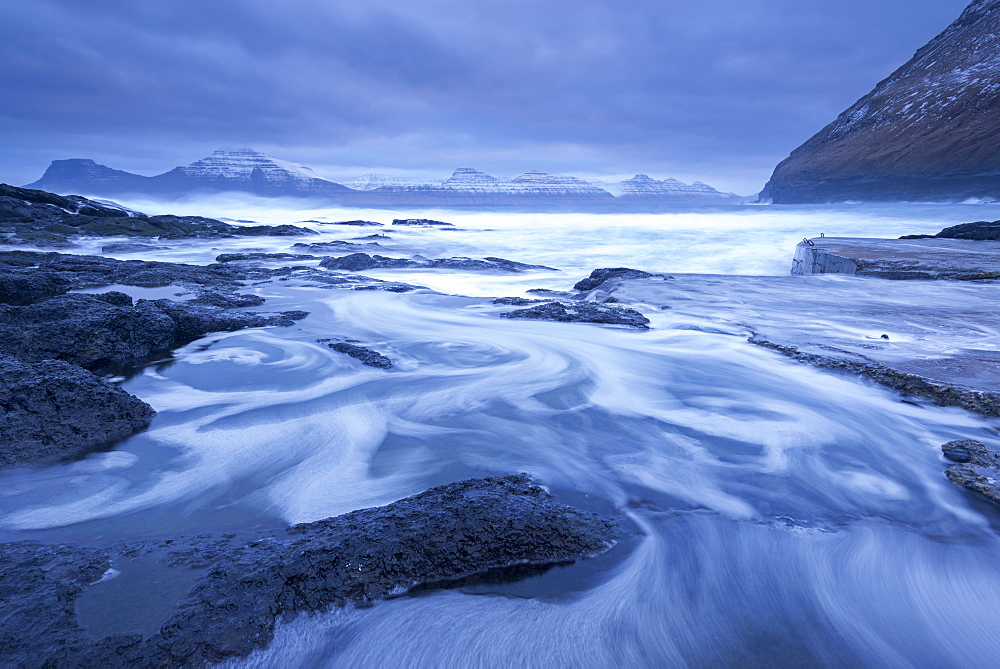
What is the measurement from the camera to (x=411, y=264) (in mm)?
13828

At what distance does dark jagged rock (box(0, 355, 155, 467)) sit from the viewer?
268 centimetres

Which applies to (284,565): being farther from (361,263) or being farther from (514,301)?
(361,263)

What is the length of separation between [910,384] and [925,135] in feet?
270

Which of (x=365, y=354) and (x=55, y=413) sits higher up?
(x=55, y=413)

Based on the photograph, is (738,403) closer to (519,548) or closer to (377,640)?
(519,548)

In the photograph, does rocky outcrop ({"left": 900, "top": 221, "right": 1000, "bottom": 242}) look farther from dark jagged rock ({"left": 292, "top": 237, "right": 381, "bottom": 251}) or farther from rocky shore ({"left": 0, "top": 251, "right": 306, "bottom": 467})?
dark jagged rock ({"left": 292, "top": 237, "right": 381, "bottom": 251})

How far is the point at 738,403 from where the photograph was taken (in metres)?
3.84

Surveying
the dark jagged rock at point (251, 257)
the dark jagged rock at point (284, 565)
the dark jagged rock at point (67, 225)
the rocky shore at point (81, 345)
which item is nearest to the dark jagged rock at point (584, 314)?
the rocky shore at point (81, 345)

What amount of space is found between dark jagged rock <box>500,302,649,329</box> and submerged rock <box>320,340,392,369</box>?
2.20 metres

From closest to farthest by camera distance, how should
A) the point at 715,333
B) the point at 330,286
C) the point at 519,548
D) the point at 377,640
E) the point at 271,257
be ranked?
the point at 377,640
the point at 519,548
the point at 715,333
the point at 330,286
the point at 271,257

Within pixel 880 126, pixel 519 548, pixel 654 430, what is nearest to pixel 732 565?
pixel 519 548

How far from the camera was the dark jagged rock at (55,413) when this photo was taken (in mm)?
2678

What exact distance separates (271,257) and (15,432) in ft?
39.1

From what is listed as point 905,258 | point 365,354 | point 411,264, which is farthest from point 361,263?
point 905,258
